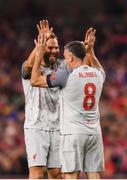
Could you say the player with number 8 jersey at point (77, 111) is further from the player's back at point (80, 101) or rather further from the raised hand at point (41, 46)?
the raised hand at point (41, 46)

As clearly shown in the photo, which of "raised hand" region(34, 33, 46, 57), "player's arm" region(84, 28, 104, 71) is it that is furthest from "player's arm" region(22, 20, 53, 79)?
"player's arm" region(84, 28, 104, 71)

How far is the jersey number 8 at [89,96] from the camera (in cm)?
881

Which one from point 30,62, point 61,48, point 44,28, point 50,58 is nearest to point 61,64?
point 50,58

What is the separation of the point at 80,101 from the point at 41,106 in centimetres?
74

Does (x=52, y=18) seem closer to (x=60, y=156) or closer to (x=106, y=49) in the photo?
(x=106, y=49)

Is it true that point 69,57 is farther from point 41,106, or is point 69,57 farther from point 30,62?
point 41,106

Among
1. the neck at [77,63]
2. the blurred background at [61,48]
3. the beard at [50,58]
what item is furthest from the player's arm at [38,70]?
the blurred background at [61,48]

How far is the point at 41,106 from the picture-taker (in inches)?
370

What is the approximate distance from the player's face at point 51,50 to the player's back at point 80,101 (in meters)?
0.65

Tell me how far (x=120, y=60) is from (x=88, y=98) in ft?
31.7

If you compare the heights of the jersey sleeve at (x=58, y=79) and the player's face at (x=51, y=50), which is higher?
the player's face at (x=51, y=50)

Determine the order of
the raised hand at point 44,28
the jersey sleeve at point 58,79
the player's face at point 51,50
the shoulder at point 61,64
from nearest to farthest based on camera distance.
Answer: the jersey sleeve at point 58,79
the raised hand at point 44,28
the player's face at point 51,50
the shoulder at point 61,64

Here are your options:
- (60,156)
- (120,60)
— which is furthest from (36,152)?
(120,60)

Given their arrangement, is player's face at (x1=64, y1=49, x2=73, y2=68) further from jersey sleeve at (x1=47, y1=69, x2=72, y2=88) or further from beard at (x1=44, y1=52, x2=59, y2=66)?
beard at (x1=44, y1=52, x2=59, y2=66)
